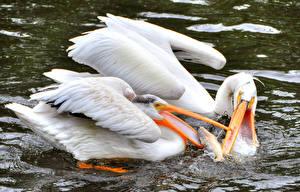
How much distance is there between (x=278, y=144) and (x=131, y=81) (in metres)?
1.59

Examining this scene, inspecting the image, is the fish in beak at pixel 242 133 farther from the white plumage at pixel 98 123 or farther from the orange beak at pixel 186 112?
the white plumage at pixel 98 123

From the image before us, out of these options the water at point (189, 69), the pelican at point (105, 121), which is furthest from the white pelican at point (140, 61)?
the water at point (189, 69)

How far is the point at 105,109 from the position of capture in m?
4.89

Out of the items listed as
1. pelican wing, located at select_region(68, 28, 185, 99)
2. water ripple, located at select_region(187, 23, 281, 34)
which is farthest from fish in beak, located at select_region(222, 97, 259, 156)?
water ripple, located at select_region(187, 23, 281, 34)

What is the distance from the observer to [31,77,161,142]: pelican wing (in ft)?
16.0

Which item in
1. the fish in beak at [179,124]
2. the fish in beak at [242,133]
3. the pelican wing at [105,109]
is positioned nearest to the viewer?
the pelican wing at [105,109]

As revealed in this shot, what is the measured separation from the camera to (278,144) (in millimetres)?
5484

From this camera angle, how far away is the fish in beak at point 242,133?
5.31 metres

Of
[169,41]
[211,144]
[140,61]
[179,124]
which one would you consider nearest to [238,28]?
[169,41]

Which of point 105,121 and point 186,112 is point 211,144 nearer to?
point 186,112

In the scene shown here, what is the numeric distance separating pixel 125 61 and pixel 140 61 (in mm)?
151

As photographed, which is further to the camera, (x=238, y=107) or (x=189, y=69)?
(x=189, y=69)

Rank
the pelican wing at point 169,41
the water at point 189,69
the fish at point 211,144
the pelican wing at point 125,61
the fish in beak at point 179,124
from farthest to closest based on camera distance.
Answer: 1. the pelican wing at point 169,41
2. the pelican wing at point 125,61
3. the fish in beak at point 179,124
4. the fish at point 211,144
5. the water at point 189,69

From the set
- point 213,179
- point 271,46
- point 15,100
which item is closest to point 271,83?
point 271,46
